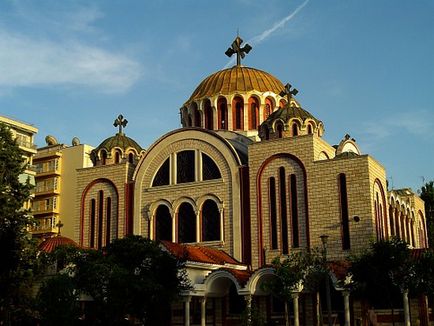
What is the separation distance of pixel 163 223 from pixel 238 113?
902cm

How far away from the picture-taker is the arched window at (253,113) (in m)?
42.5

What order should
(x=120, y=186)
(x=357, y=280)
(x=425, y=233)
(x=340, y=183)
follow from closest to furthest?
(x=357, y=280) → (x=340, y=183) → (x=120, y=186) → (x=425, y=233)

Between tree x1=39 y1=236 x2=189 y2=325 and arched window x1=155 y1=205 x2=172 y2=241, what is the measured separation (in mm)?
10864

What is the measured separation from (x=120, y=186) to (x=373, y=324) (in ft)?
59.6

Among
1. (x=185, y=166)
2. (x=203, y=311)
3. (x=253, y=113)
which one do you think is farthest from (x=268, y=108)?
(x=203, y=311)

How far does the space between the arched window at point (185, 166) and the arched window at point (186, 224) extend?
1696 millimetres

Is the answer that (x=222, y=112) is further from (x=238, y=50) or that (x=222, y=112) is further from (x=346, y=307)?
(x=346, y=307)

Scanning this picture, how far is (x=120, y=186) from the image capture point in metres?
41.4

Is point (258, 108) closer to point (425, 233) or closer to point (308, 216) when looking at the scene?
point (308, 216)

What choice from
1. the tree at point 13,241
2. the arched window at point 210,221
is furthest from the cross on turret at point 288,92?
the tree at point 13,241

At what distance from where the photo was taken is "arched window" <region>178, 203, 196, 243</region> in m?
38.5

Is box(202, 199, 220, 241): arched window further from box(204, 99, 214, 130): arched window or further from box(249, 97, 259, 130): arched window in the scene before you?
box(249, 97, 259, 130): arched window

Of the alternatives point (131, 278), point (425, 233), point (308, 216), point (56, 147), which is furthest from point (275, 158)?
point (56, 147)

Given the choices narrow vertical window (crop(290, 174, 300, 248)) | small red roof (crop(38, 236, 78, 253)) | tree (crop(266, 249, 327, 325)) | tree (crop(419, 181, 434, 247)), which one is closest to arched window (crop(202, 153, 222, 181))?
narrow vertical window (crop(290, 174, 300, 248))
